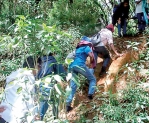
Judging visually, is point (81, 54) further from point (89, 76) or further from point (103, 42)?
point (103, 42)

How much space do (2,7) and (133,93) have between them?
796 centimetres

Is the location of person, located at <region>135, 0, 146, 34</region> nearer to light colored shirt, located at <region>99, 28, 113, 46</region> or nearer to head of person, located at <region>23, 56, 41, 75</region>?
light colored shirt, located at <region>99, 28, 113, 46</region>

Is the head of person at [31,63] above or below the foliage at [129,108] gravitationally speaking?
above

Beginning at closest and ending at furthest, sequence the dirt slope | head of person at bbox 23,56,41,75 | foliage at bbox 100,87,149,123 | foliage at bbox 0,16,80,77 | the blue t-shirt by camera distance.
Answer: foliage at bbox 0,16,80,77 → head of person at bbox 23,56,41,75 → foliage at bbox 100,87,149,123 → the blue t-shirt → the dirt slope

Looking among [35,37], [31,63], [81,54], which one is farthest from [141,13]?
[35,37]

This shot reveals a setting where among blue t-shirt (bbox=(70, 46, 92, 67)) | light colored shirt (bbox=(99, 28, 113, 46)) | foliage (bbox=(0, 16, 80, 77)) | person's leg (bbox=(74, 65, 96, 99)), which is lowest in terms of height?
person's leg (bbox=(74, 65, 96, 99))

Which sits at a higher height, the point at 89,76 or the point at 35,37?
the point at 35,37

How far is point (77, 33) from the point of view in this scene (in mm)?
8172

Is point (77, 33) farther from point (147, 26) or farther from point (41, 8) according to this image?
point (41, 8)

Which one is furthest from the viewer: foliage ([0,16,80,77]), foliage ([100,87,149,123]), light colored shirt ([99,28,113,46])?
light colored shirt ([99,28,113,46])

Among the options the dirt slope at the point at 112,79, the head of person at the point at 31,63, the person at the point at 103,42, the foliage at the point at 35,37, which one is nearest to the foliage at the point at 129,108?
the dirt slope at the point at 112,79

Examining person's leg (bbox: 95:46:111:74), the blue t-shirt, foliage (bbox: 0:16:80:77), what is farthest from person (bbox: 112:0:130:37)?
foliage (bbox: 0:16:80:77)

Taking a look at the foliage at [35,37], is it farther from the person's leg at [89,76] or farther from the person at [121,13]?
the person at [121,13]

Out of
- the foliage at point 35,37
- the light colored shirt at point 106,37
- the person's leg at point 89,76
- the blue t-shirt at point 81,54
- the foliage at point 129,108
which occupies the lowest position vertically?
the foliage at point 129,108
